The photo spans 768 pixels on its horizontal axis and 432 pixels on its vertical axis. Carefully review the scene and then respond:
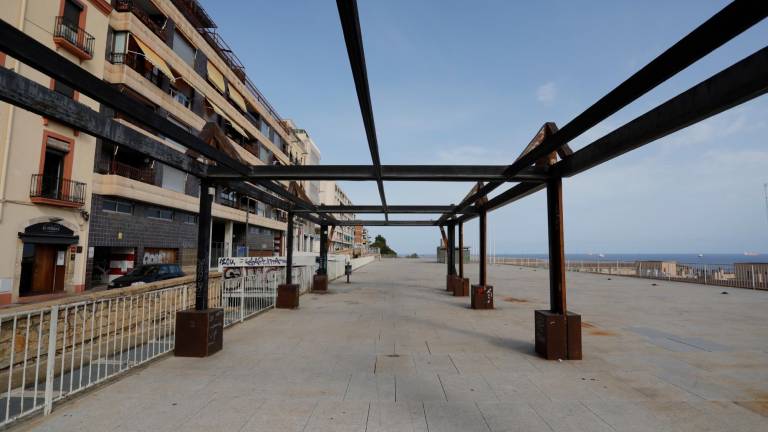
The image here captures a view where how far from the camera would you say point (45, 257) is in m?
19.2

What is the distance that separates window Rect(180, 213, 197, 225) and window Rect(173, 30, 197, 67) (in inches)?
460

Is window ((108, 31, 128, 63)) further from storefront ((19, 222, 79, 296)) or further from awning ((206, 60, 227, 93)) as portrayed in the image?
storefront ((19, 222, 79, 296))

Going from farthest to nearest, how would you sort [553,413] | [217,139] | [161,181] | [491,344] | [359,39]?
1. [161,181]
2. [491,344]
3. [217,139]
4. [553,413]
5. [359,39]

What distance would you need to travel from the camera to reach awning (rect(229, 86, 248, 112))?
3603 cm

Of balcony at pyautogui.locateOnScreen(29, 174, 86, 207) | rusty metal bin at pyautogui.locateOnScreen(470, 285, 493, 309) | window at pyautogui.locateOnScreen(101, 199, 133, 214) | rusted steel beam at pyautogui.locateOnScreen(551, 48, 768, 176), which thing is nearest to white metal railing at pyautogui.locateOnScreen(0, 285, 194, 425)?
rusted steel beam at pyautogui.locateOnScreen(551, 48, 768, 176)

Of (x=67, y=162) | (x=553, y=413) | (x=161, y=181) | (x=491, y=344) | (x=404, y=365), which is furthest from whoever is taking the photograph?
(x=161, y=181)

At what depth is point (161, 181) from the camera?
26.2m

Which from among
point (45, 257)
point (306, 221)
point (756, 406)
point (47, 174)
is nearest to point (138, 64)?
point (47, 174)

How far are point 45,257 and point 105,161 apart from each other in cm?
624

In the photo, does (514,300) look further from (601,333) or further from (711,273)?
(711,273)

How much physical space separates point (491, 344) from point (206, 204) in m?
6.15

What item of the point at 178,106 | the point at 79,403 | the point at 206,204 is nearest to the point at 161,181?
the point at 178,106

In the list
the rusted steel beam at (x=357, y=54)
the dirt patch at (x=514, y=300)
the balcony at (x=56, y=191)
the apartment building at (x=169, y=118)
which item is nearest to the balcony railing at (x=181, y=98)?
the apartment building at (x=169, y=118)

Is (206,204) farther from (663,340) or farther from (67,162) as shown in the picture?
(67,162)
